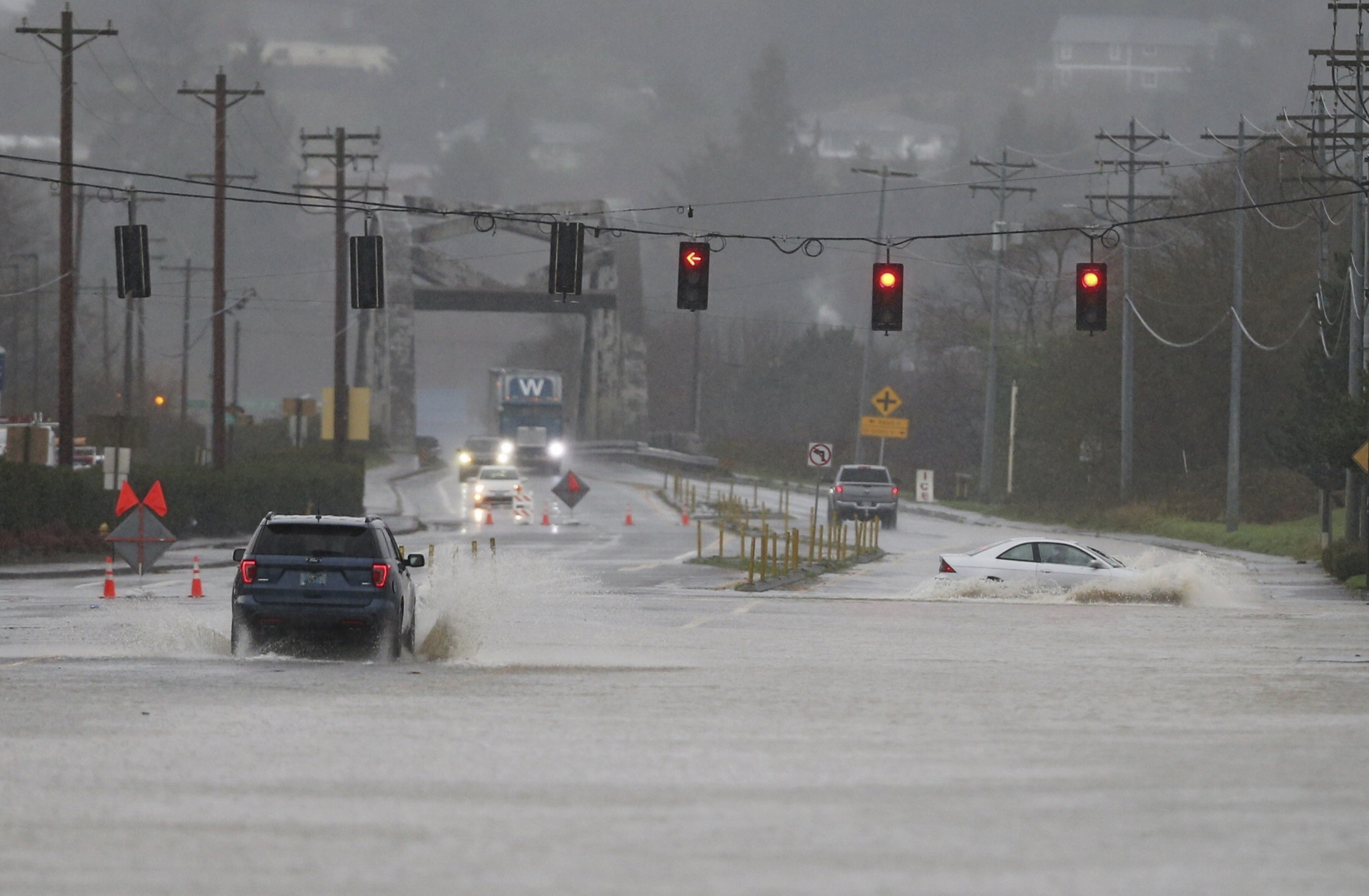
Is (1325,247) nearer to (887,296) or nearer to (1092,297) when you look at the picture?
(1092,297)

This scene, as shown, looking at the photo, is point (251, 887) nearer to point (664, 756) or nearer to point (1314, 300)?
point (664, 756)

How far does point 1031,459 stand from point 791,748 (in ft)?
219

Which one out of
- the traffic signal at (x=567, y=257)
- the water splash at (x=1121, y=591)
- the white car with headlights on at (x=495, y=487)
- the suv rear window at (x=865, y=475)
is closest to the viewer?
the traffic signal at (x=567, y=257)

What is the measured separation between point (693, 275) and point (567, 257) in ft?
6.99

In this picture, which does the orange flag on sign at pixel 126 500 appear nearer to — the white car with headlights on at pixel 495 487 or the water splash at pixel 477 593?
the water splash at pixel 477 593

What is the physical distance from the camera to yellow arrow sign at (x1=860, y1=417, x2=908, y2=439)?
76.7 meters

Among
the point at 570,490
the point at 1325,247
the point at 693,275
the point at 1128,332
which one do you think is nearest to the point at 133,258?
the point at 693,275

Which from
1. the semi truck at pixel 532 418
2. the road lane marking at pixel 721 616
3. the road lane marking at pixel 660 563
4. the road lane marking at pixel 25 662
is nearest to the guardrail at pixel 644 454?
the semi truck at pixel 532 418

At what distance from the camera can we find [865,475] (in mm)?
62656

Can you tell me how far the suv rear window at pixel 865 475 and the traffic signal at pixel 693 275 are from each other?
30192 millimetres

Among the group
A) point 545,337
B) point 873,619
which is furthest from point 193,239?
point 873,619

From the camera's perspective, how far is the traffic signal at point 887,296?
3316 centimetres

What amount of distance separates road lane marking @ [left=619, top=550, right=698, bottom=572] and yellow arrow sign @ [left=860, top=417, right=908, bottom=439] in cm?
3142

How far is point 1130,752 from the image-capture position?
13008 millimetres
